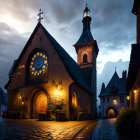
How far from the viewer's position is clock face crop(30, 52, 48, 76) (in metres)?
21.4

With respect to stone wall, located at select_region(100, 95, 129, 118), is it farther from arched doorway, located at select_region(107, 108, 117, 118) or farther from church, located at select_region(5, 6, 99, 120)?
church, located at select_region(5, 6, 99, 120)

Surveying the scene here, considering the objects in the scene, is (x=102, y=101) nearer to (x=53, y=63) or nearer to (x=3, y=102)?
(x=53, y=63)

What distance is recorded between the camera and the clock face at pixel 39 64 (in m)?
21.4

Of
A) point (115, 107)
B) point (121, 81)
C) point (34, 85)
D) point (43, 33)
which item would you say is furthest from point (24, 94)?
point (121, 81)

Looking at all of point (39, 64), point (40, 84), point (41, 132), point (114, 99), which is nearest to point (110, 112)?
point (114, 99)

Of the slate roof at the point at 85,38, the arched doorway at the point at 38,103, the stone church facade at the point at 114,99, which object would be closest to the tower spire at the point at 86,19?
the slate roof at the point at 85,38

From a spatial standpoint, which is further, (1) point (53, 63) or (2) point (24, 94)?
(2) point (24, 94)

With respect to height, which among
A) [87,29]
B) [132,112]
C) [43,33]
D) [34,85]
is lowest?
[132,112]

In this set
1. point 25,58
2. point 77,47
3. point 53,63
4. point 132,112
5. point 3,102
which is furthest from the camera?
point 3,102

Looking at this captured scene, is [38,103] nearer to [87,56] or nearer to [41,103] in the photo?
[41,103]

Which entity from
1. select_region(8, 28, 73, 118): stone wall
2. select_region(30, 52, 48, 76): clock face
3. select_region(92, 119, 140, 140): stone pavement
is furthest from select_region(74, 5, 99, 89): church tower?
select_region(92, 119, 140, 140): stone pavement

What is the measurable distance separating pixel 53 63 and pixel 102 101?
81.0 ft

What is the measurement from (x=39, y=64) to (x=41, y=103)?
5.86 m

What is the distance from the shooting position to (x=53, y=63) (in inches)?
779
